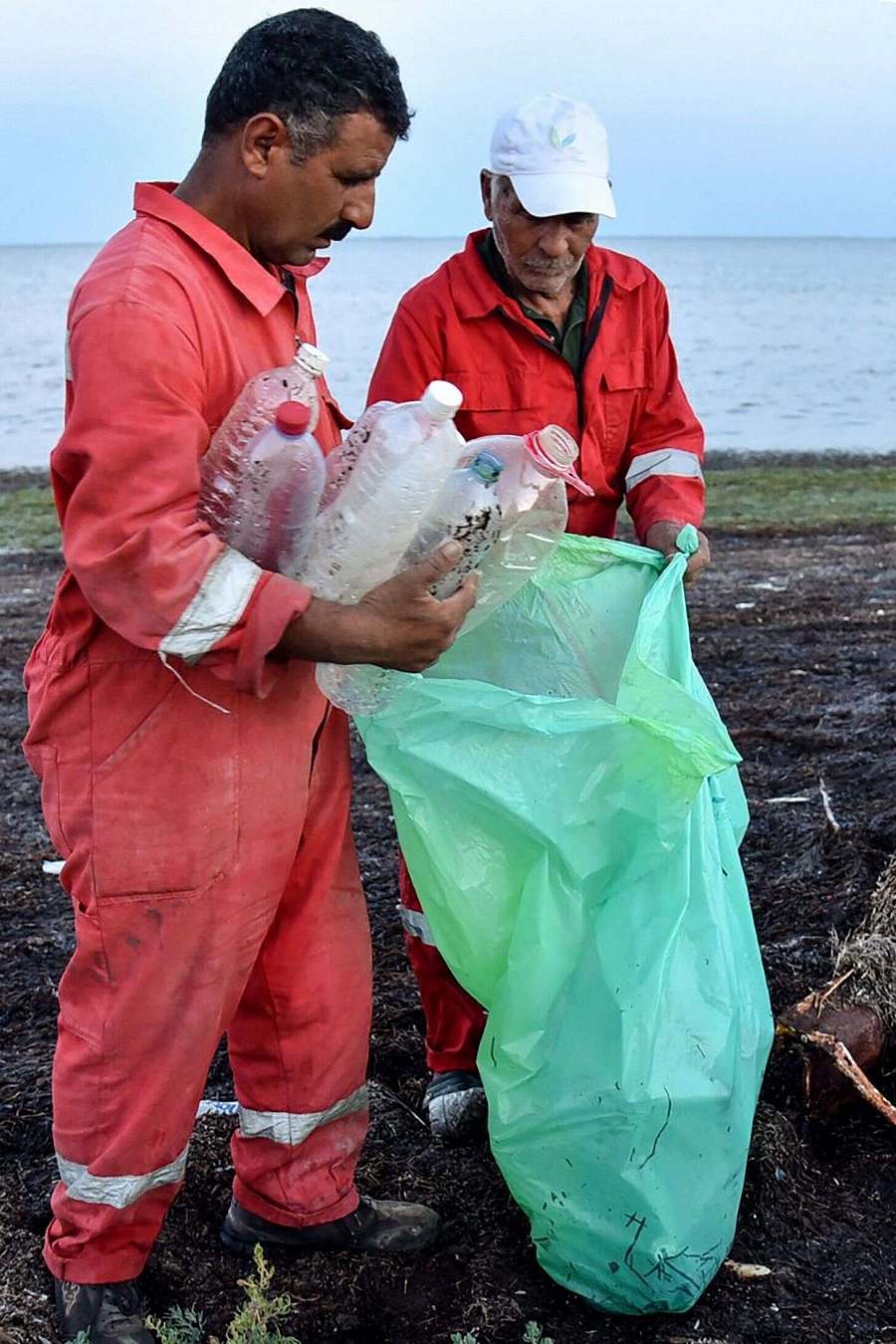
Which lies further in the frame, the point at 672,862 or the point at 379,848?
the point at 379,848

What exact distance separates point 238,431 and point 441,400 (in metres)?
0.30

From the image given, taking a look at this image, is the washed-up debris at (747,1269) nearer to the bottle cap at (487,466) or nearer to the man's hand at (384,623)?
the man's hand at (384,623)

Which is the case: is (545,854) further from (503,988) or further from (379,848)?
(379,848)

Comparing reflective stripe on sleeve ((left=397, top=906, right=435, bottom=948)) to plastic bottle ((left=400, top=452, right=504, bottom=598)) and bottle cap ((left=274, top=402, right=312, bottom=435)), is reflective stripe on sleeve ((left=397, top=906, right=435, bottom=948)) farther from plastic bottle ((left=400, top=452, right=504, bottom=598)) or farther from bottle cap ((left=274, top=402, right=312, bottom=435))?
bottle cap ((left=274, top=402, right=312, bottom=435))

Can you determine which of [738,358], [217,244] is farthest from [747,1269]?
[738,358]

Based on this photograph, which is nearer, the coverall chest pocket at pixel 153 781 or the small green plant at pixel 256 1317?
the small green plant at pixel 256 1317

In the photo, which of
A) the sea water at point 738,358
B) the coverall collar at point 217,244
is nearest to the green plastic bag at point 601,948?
the coverall collar at point 217,244

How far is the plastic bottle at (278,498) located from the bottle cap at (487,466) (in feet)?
0.78

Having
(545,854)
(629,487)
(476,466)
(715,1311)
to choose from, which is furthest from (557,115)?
(715,1311)

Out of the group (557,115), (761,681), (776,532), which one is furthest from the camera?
(776,532)

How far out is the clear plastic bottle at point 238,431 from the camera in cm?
201

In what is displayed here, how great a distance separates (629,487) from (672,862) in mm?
1045

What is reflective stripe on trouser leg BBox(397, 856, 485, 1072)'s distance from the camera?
9.93 feet

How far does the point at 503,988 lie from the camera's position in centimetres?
234
